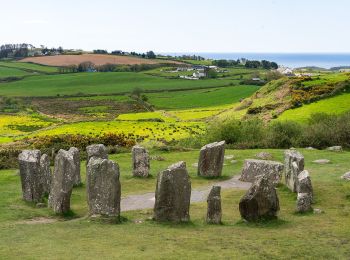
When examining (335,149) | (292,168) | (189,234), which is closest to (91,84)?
(335,149)

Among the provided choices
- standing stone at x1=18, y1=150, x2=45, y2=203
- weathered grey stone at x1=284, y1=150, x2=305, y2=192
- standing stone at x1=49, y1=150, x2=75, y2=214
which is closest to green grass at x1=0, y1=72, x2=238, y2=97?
weathered grey stone at x1=284, y1=150, x2=305, y2=192

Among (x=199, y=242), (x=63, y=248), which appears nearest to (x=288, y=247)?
(x=199, y=242)

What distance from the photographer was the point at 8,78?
19688cm

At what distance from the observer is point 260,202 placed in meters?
23.9

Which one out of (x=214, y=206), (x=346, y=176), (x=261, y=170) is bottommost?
(x=261, y=170)

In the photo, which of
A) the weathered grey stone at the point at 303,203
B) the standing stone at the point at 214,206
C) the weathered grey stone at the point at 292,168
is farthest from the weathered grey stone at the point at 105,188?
the weathered grey stone at the point at 292,168

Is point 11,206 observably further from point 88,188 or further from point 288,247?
point 288,247

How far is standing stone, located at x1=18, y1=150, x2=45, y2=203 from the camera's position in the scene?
95.3ft

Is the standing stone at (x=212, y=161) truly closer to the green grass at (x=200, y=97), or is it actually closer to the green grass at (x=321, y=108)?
the green grass at (x=321, y=108)

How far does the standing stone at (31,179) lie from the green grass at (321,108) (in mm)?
48160

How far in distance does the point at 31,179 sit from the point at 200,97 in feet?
370

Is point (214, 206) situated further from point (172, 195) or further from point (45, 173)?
point (45, 173)

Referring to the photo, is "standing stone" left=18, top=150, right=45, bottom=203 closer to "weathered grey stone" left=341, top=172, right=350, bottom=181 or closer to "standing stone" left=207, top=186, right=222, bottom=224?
Answer: "standing stone" left=207, top=186, right=222, bottom=224

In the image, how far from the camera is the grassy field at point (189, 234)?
1866cm
